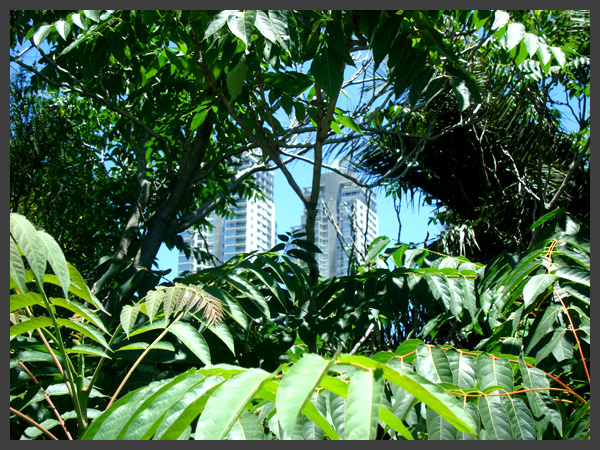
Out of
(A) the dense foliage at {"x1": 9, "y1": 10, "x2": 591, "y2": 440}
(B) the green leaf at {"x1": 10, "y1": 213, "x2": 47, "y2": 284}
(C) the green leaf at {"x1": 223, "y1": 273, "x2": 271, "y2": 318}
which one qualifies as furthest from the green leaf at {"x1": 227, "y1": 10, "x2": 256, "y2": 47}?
(B) the green leaf at {"x1": 10, "y1": 213, "x2": 47, "y2": 284}

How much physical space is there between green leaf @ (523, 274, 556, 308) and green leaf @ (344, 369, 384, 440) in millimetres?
724

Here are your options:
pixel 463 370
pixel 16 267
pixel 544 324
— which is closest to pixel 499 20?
pixel 544 324

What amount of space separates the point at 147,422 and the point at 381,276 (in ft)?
4.10

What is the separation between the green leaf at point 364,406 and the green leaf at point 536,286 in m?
0.72

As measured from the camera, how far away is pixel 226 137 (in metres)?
3.19

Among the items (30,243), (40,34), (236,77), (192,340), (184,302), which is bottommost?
(192,340)

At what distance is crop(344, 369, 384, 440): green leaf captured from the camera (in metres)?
0.55

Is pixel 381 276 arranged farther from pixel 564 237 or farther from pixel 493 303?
pixel 564 237

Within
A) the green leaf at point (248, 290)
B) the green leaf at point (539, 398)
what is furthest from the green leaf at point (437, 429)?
the green leaf at point (248, 290)

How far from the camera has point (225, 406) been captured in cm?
59

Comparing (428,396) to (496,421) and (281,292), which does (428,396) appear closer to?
(496,421)

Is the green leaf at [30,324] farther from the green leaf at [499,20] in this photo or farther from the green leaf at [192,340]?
the green leaf at [499,20]

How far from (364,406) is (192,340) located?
30.3 inches

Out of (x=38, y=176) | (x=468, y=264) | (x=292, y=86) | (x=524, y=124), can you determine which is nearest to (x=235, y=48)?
(x=292, y=86)
